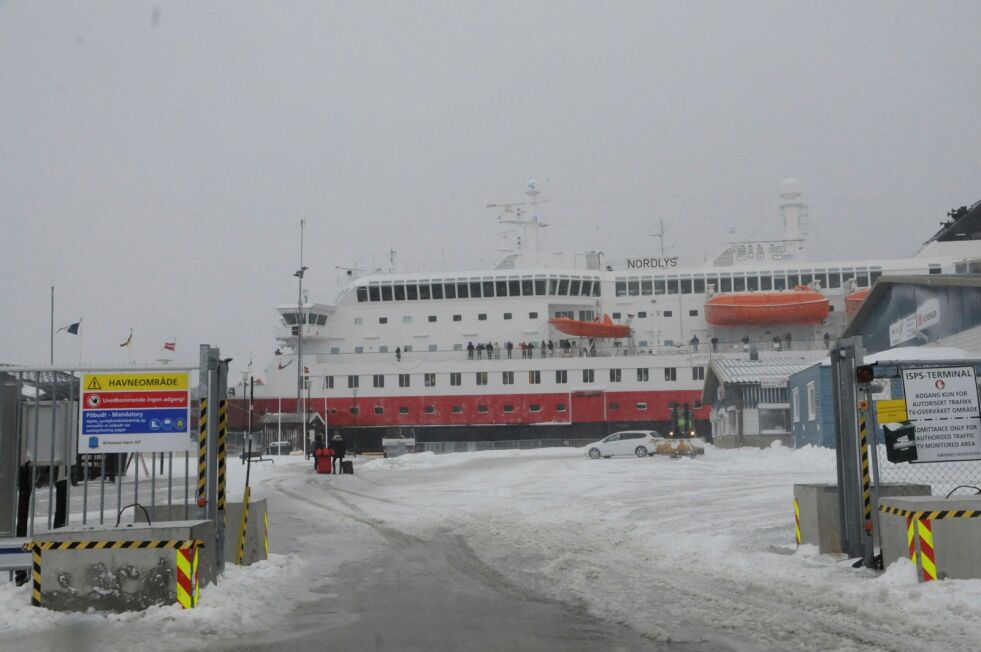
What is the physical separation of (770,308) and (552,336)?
11870 millimetres

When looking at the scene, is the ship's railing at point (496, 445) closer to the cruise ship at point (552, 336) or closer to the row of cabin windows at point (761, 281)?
the cruise ship at point (552, 336)

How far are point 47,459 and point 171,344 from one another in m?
38.7

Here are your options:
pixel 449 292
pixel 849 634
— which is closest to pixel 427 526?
pixel 849 634

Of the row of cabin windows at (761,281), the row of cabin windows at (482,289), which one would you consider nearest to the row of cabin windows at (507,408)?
the row of cabin windows at (482,289)

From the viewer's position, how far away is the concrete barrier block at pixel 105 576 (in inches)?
296

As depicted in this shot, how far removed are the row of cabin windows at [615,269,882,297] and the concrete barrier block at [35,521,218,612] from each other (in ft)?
164

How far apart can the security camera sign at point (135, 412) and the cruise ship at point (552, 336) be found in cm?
4371

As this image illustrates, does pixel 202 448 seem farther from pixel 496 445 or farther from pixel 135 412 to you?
pixel 496 445

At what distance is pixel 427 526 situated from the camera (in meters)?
14.5

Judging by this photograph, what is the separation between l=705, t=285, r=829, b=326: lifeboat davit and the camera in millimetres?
52312

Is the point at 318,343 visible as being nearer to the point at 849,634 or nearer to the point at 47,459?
the point at 47,459

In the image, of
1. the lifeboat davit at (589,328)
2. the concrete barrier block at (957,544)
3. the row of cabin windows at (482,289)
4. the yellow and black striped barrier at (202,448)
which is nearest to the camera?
the concrete barrier block at (957,544)

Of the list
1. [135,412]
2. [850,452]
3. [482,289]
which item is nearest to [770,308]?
[482,289]

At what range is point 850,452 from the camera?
971 cm
